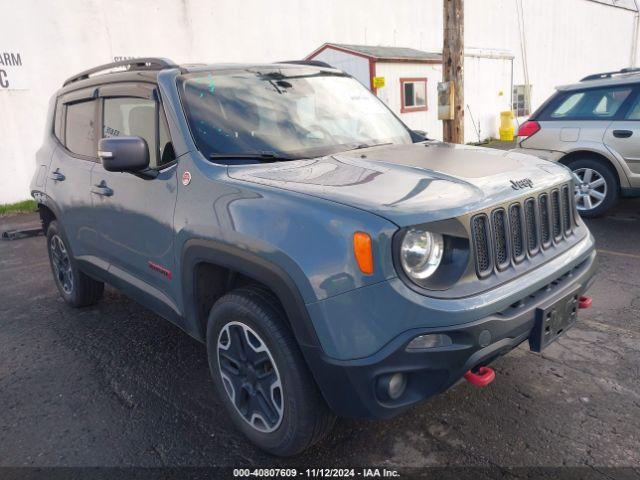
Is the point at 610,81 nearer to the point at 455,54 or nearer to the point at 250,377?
the point at 455,54

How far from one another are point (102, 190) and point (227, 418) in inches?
67.6

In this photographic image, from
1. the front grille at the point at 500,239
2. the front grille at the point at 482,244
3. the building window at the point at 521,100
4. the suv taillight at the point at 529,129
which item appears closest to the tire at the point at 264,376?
the front grille at the point at 482,244

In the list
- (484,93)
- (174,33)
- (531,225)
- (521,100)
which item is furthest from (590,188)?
(521,100)

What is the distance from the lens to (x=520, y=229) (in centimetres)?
241

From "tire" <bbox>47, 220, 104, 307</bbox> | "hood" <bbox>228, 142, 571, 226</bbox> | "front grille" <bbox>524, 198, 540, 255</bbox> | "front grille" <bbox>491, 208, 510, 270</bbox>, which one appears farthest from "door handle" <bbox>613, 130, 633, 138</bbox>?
"tire" <bbox>47, 220, 104, 307</bbox>

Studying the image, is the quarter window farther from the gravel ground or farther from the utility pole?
the utility pole

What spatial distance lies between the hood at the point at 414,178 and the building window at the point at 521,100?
751 inches

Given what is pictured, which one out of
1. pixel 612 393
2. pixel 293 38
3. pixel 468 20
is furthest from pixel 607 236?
pixel 468 20

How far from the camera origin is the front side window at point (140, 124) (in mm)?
3023

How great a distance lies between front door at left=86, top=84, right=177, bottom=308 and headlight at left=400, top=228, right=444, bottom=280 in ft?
4.50

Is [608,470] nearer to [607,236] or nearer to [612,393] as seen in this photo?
[612,393]

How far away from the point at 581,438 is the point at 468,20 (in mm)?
18055

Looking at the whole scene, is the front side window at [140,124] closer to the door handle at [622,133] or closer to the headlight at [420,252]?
the headlight at [420,252]

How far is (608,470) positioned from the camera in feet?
7.63
